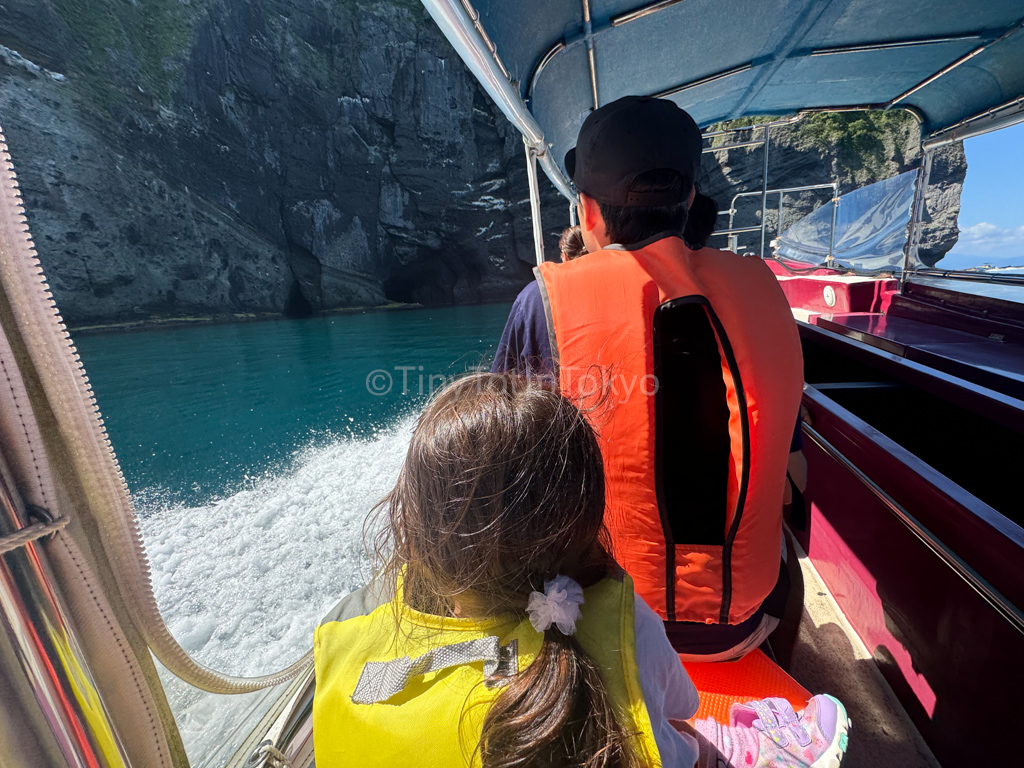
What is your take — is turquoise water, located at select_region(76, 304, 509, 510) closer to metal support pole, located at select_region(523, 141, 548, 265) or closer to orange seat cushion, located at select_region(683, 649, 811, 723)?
metal support pole, located at select_region(523, 141, 548, 265)

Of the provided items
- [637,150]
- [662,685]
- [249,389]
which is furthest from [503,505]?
[249,389]

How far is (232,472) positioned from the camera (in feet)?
13.1

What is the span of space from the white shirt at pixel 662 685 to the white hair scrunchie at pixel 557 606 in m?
0.10

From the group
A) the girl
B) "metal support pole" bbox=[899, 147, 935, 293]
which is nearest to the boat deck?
the girl

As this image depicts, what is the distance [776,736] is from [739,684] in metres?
0.12

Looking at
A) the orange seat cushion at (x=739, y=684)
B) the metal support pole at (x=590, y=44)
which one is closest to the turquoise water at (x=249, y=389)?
the orange seat cushion at (x=739, y=684)

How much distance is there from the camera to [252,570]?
218 centimetres

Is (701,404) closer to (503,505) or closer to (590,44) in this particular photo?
(503,505)

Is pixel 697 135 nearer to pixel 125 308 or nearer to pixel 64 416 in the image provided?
pixel 64 416

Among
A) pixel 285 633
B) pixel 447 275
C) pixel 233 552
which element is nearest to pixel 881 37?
pixel 285 633

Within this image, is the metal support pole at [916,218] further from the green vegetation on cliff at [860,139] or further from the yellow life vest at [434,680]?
the green vegetation on cliff at [860,139]

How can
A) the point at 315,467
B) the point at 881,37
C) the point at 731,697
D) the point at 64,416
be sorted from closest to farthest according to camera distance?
the point at 64,416 → the point at 731,697 → the point at 881,37 → the point at 315,467

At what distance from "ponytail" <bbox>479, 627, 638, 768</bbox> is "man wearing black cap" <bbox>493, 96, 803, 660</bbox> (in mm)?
327

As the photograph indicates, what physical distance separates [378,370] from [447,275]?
1176cm
